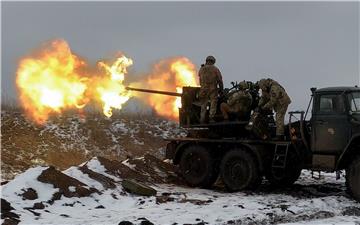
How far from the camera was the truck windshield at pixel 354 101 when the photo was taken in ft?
44.5

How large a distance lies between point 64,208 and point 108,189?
185 cm

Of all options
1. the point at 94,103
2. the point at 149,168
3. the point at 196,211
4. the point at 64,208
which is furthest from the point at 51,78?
the point at 196,211

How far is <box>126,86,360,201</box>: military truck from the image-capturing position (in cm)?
1352

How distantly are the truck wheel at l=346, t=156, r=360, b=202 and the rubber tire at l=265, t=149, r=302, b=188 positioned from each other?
2060 mm

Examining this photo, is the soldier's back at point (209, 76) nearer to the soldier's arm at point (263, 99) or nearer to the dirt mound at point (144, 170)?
the soldier's arm at point (263, 99)

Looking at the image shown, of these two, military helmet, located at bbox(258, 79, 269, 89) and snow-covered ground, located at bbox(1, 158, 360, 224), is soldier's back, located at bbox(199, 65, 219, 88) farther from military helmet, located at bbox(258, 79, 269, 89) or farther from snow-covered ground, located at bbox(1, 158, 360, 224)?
snow-covered ground, located at bbox(1, 158, 360, 224)

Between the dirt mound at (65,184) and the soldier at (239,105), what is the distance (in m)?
4.73

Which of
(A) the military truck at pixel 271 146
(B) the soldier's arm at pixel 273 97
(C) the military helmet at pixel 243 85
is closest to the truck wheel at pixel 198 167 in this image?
(A) the military truck at pixel 271 146

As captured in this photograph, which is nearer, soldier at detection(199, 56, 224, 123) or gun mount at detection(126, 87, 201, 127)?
soldier at detection(199, 56, 224, 123)

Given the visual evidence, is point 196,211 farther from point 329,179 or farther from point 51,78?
point 51,78

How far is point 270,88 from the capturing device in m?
15.1

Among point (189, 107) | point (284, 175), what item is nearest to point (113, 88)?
point (189, 107)

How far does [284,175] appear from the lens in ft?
51.3

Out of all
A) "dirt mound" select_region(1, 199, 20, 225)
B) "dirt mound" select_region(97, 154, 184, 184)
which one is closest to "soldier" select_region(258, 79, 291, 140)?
Answer: "dirt mound" select_region(97, 154, 184, 184)
